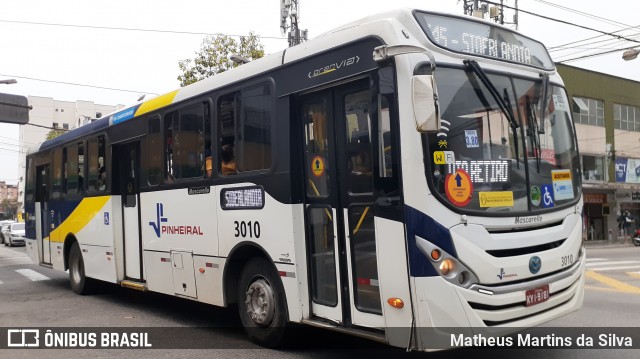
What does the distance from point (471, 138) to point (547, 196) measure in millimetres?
1048

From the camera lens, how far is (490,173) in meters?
5.07

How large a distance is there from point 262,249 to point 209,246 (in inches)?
45.7

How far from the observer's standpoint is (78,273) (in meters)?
11.5

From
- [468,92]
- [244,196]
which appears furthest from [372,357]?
[468,92]

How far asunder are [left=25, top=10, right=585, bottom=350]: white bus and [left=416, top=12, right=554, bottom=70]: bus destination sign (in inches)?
0.8

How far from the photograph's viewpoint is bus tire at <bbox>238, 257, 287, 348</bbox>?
6309 mm

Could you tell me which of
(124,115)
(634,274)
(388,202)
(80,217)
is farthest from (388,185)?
(634,274)

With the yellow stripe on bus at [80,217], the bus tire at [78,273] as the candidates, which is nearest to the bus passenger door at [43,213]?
the yellow stripe on bus at [80,217]

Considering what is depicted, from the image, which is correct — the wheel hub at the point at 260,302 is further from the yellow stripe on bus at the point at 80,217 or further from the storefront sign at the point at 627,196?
the storefront sign at the point at 627,196

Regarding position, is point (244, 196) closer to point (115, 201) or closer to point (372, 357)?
point (372, 357)

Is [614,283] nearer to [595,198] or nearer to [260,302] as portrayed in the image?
[260,302]

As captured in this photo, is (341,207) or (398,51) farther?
(341,207)

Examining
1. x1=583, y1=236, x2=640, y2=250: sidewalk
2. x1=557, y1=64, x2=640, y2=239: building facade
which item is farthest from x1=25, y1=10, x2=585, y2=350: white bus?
x1=557, y1=64, x2=640, y2=239: building facade

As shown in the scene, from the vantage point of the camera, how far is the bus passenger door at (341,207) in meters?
5.33
